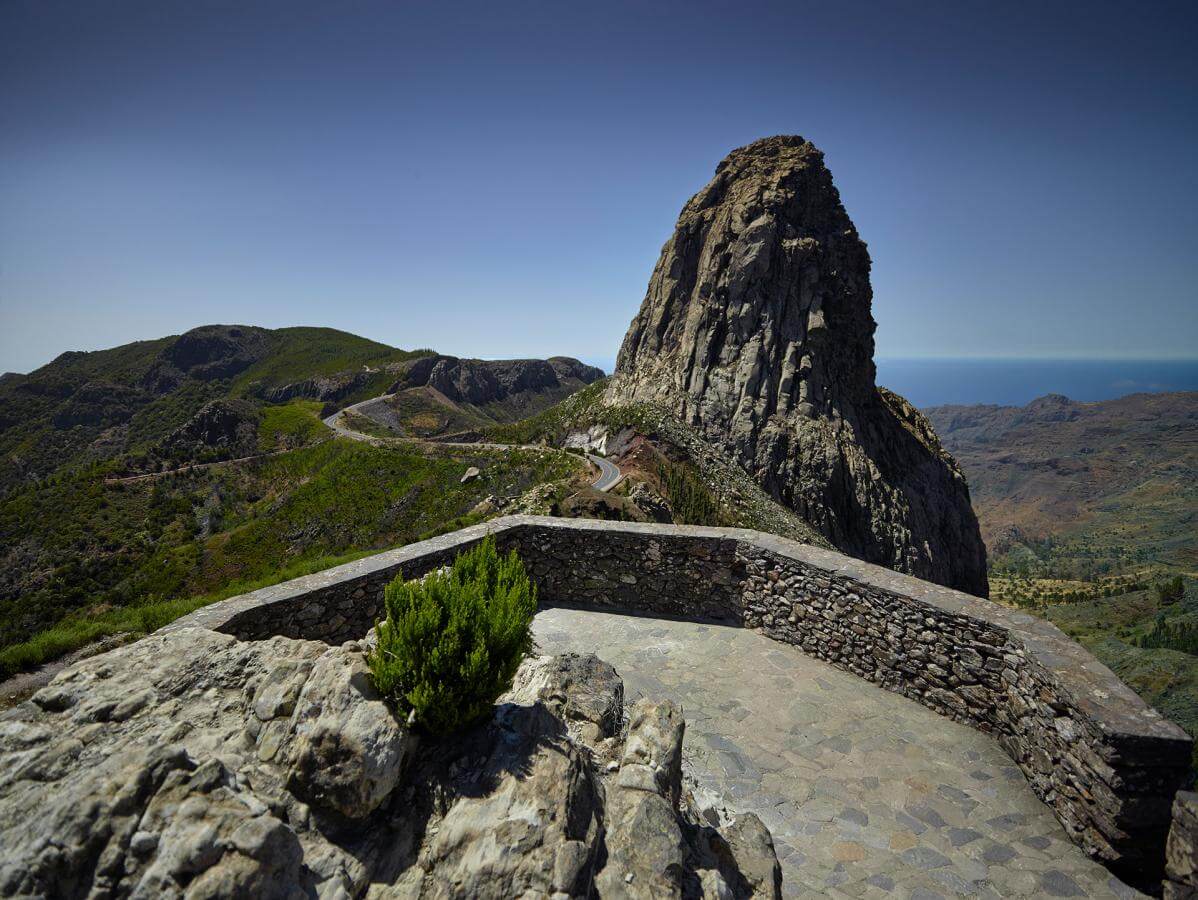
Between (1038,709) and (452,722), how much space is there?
6.00 meters

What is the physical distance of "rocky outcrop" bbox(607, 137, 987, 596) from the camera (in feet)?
167

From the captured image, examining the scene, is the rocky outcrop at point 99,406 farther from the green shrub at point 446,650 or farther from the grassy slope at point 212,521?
the green shrub at point 446,650

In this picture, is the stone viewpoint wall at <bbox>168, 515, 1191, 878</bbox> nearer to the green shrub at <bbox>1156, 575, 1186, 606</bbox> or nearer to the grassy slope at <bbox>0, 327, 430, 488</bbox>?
the grassy slope at <bbox>0, 327, 430, 488</bbox>

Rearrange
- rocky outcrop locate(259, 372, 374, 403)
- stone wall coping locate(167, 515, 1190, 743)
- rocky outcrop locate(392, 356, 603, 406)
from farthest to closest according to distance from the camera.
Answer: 1. rocky outcrop locate(392, 356, 603, 406)
2. rocky outcrop locate(259, 372, 374, 403)
3. stone wall coping locate(167, 515, 1190, 743)

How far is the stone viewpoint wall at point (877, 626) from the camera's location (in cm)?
470

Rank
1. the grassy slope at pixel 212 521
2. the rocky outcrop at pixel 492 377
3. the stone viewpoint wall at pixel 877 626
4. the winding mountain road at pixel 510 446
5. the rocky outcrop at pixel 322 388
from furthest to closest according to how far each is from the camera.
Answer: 1. the rocky outcrop at pixel 492 377
2. the rocky outcrop at pixel 322 388
3. the grassy slope at pixel 212 521
4. the winding mountain road at pixel 510 446
5. the stone viewpoint wall at pixel 877 626

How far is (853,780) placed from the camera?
5.90 m

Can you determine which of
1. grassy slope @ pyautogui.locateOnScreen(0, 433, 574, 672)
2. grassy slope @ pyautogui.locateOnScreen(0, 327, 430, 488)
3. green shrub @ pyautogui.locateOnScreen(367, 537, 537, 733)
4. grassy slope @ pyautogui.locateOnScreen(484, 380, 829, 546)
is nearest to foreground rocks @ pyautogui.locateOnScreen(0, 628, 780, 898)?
green shrub @ pyautogui.locateOnScreen(367, 537, 537, 733)

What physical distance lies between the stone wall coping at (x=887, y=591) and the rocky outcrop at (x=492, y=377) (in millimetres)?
99438

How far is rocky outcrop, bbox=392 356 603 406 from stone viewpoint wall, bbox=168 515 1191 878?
327ft

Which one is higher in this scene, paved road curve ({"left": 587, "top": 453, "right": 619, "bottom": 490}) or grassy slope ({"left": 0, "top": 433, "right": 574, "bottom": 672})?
paved road curve ({"left": 587, "top": 453, "right": 619, "bottom": 490})

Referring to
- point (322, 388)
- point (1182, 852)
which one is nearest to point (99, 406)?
point (322, 388)

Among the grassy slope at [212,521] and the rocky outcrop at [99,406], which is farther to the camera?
the rocky outcrop at [99,406]

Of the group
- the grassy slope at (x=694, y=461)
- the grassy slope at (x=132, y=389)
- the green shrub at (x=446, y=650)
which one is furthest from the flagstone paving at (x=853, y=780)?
the grassy slope at (x=132, y=389)
